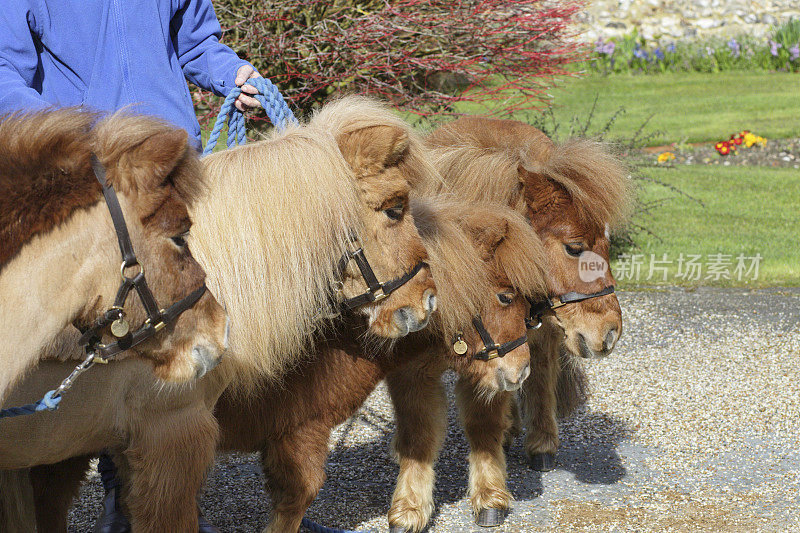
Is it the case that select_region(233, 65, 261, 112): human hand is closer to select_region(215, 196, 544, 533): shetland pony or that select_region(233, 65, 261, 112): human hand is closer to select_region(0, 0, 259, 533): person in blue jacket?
select_region(0, 0, 259, 533): person in blue jacket

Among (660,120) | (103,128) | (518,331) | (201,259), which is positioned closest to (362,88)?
(518,331)

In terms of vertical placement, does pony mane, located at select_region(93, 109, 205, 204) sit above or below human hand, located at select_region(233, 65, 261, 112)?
above

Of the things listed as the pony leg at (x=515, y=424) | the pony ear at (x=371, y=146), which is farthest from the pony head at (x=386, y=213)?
the pony leg at (x=515, y=424)

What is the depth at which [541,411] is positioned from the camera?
482 centimetres

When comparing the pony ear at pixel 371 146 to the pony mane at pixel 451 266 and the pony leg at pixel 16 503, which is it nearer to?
the pony mane at pixel 451 266

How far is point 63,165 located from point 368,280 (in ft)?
3.76

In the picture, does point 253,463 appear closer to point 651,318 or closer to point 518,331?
point 518,331

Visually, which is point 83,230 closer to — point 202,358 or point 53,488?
point 202,358

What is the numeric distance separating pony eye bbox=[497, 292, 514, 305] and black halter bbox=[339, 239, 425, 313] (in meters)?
0.86

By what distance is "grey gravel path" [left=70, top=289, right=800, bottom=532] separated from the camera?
4.10 m

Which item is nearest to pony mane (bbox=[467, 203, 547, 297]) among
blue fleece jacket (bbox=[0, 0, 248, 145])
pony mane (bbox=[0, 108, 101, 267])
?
blue fleece jacket (bbox=[0, 0, 248, 145])

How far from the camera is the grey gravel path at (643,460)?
4102mm

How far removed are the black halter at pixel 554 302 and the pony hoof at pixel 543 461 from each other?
1.07 meters

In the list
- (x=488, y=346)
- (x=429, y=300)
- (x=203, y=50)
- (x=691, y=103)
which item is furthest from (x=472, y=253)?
(x=691, y=103)
